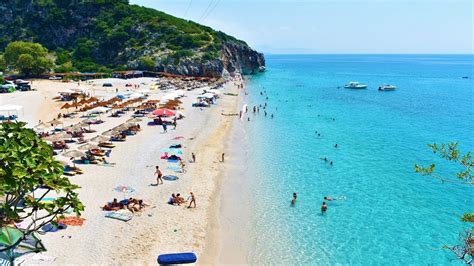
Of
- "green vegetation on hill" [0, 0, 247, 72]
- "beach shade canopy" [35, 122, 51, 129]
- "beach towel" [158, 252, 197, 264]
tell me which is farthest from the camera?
"green vegetation on hill" [0, 0, 247, 72]

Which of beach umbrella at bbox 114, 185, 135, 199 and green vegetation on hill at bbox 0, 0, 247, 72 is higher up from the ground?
green vegetation on hill at bbox 0, 0, 247, 72

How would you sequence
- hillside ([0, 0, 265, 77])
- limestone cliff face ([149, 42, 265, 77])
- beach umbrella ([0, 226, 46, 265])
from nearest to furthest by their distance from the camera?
1. beach umbrella ([0, 226, 46, 265])
2. limestone cliff face ([149, 42, 265, 77])
3. hillside ([0, 0, 265, 77])

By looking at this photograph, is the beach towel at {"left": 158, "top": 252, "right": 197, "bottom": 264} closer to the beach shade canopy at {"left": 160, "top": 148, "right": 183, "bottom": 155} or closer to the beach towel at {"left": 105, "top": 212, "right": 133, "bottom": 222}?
the beach towel at {"left": 105, "top": 212, "right": 133, "bottom": 222}

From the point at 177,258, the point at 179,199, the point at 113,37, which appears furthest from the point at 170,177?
the point at 113,37

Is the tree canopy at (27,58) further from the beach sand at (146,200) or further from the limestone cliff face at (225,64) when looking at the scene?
the beach sand at (146,200)

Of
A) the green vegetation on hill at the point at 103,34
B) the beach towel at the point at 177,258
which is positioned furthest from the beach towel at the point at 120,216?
the green vegetation on hill at the point at 103,34

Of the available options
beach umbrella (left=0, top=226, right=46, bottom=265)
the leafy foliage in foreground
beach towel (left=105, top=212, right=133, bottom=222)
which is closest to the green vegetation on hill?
beach towel (left=105, top=212, right=133, bottom=222)

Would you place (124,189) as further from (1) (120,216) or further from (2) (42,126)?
(2) (42,126)
